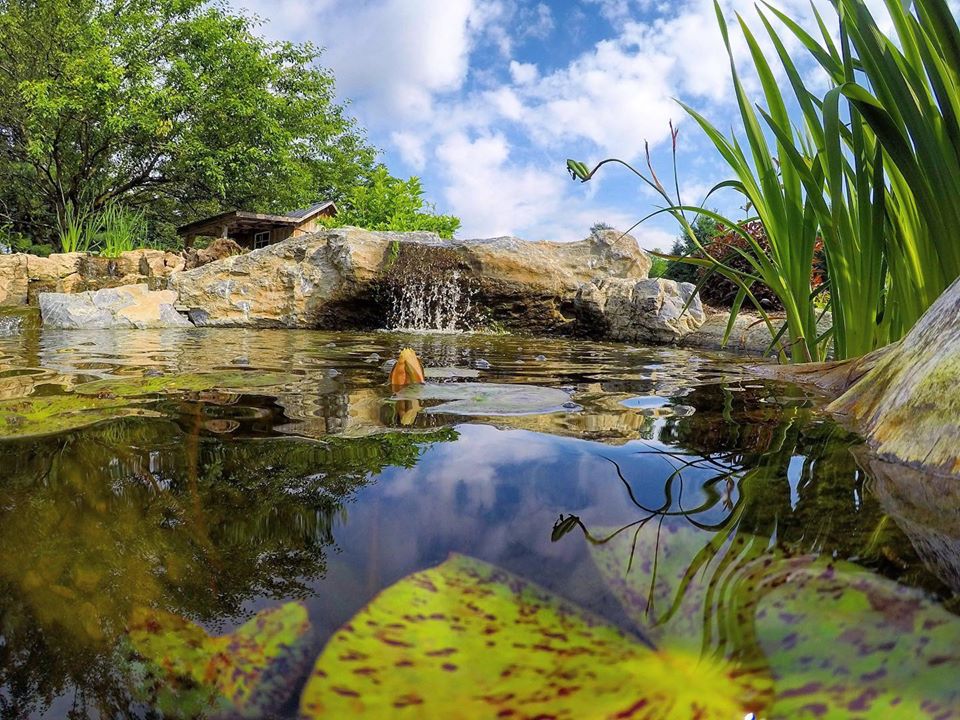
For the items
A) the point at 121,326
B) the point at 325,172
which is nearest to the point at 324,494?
the point at 121,326

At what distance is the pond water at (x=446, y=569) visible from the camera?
0.39 meters

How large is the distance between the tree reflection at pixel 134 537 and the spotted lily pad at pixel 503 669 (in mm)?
121

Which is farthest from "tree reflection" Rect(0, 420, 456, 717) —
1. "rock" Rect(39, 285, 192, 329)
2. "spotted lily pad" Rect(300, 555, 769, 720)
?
"rock" Rect(39, 285, 192, 329)

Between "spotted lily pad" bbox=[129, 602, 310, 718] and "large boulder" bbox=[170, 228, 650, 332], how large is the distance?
307 inches

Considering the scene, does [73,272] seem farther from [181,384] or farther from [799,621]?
[799,621]

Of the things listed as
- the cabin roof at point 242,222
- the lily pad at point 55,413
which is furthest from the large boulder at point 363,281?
the cabin roof at point 242,222

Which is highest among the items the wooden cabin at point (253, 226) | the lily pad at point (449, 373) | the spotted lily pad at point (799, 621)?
the wooden cabin at point (253, 226)

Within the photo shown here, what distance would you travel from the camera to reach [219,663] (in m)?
0.43

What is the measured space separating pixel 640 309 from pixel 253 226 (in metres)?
14.8

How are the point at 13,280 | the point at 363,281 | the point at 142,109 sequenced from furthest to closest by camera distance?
1. the point at 142,109
2. the point at 13,280
3. the point at 363,281

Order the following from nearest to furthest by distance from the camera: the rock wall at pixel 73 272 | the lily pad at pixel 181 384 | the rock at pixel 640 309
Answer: the lily pad at pixel 181 384
the rock at pixel 640 309
the rock wall at pixel 73 272

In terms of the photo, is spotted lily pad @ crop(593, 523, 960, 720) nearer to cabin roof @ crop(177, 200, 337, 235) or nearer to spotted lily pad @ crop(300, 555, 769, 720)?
spotted lily pad @ crop(300, 555, 769, 720)

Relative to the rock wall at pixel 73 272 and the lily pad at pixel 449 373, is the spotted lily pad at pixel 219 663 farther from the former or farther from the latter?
the rock wall at pixel 73 272

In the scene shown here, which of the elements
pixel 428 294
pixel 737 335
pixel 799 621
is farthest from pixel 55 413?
pixel 428 294
